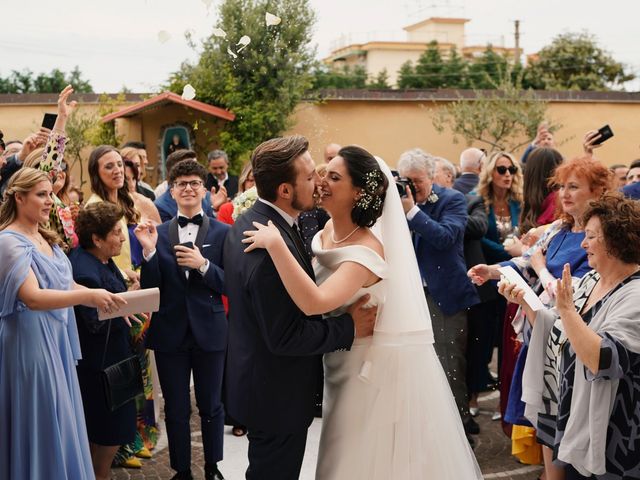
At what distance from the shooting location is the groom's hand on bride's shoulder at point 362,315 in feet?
10.6

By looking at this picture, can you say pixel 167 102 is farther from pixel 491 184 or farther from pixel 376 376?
pixel 376 376

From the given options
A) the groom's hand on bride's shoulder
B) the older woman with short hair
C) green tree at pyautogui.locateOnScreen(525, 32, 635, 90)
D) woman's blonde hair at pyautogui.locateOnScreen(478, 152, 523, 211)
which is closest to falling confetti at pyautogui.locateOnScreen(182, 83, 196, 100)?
the groom's hand on bride's shoulder

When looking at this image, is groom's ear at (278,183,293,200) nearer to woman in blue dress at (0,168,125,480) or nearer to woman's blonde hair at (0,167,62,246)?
woman in blue dress at (0,168,125,480)

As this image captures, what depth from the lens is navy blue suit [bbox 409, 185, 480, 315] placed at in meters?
5.52

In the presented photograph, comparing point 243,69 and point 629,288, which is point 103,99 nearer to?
point 243,69

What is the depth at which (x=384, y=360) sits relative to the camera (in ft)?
10.8

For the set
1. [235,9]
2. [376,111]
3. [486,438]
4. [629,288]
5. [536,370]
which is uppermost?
[235,9]

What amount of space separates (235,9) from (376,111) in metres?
5.52

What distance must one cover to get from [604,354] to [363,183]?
1298 mm

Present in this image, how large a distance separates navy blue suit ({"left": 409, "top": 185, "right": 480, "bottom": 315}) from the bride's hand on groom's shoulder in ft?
8.61

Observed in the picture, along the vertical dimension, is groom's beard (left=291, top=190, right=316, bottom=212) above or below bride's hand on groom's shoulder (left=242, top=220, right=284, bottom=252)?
above

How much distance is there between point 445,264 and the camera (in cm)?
554

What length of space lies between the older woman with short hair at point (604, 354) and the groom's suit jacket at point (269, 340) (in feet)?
3.54

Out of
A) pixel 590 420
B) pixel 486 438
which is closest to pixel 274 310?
pixel 590 420
